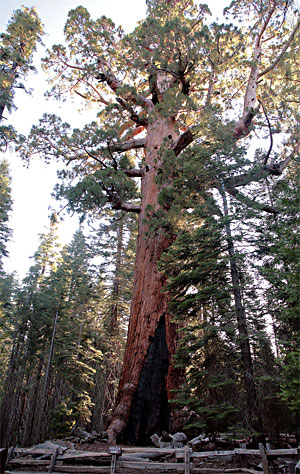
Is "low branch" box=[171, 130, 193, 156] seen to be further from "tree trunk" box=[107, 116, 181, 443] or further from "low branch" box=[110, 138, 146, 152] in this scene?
"tree trunk" box=[107, 116, 181, 443]

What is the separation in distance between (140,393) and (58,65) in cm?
1210

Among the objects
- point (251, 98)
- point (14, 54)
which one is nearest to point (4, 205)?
point (14, 54)

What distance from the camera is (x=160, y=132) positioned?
1023 cm

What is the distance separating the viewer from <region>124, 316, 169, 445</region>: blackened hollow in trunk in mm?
6145

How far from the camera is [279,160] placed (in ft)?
30.2

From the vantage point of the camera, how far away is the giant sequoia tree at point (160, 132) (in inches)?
266

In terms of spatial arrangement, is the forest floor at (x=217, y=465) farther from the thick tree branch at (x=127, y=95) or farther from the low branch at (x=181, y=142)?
the thick tree branch at (x=127, y=95)

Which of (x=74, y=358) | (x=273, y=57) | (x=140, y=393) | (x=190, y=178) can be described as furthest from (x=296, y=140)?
(x=74, y=358)

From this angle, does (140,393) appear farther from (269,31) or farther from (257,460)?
(269,31)

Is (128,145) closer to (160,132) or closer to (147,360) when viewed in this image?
(160,132)

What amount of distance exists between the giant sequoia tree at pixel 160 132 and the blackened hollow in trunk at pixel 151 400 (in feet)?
0.06

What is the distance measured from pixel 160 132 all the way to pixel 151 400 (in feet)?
25.9

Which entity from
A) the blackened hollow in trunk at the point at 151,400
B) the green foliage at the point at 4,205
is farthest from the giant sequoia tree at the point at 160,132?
the green foliage at the point at 4,205

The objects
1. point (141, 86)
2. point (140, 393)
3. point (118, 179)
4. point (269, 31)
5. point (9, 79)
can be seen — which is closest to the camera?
point (140, 393)
